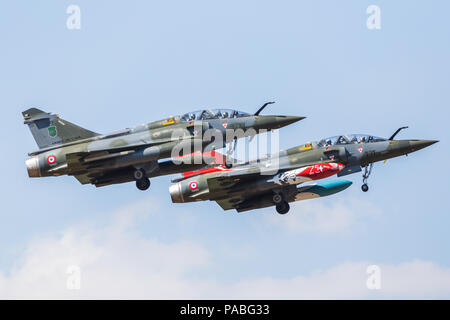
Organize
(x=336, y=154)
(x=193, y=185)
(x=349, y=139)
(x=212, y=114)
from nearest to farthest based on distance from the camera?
(x=212, y=114) < (x=336, y=154) < (x=193, y=185) < (x=349, y=139)

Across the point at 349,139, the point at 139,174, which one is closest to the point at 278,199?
the point at 349,139

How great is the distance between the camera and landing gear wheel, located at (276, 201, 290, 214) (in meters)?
45.8

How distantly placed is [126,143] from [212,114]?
4526 mm

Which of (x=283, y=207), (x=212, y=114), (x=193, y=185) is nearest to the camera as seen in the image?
(x=212, y=114)

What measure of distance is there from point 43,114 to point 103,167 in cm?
417

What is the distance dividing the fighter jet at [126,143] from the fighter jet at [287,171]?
4.32 feet

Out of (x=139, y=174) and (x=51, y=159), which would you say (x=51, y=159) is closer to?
(x=51, y=159)

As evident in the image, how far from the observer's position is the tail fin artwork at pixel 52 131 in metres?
44.3

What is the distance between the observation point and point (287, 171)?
148 feet

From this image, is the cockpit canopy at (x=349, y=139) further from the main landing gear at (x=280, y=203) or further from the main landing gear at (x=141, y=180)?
the main landing gear at (x=141, y=180)

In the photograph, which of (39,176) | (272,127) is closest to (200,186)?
(272,127)

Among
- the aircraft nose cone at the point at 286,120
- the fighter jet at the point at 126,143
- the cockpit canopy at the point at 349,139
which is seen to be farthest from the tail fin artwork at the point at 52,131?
the cockpit canopy at the point at 349,139

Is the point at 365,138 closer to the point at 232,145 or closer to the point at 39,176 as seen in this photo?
the point at 232,145

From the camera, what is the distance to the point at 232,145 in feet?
146
